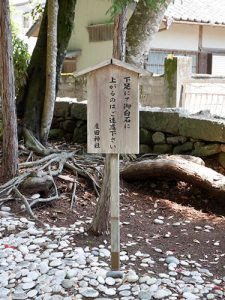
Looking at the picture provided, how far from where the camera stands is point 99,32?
57.0 ft

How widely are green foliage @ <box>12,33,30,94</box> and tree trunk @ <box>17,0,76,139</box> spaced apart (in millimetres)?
95

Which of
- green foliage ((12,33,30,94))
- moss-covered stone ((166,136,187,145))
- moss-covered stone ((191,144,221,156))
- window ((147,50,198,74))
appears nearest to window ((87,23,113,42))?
window ((147,50,198,74))

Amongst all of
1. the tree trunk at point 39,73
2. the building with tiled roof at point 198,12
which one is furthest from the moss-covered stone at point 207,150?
the building with tiled roof at point 198,12

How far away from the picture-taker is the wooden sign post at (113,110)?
4129mm

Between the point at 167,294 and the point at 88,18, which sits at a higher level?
the point at 88,18

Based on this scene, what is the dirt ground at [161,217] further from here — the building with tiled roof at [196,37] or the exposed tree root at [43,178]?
the building with tiled roof at [196,37]

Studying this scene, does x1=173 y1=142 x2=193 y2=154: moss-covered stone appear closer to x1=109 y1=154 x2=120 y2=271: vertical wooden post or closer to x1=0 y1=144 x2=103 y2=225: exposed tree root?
x1=0 y1=144 x2=103 y2=225: exposed tree root

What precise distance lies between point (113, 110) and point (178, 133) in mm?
3577

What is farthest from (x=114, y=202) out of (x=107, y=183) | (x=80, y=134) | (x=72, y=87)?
(x=72, y=87)

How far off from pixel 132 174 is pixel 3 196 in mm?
1759

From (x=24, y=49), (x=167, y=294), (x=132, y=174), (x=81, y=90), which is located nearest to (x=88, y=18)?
(x=81, y=90)

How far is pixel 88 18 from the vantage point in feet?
58.9

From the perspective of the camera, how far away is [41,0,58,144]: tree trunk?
7398 millimetres

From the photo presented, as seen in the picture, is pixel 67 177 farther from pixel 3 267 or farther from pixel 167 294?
pixel 167 294
